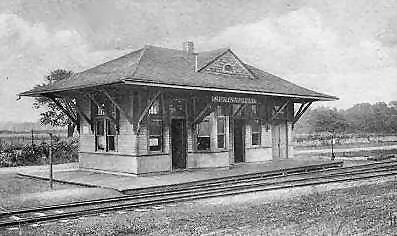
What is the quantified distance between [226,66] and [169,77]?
3.87 metres

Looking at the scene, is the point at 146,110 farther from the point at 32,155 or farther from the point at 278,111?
the point at 32,155

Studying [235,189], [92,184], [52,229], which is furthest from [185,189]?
[52,229]

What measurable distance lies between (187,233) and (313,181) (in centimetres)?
813

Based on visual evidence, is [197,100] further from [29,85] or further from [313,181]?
[29,85]

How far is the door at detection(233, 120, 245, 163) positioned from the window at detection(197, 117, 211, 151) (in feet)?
8.15

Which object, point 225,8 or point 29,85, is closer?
point 225,8

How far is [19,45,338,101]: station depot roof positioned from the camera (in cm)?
1588

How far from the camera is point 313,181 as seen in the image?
15188 mm

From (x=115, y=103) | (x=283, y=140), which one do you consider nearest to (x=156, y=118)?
(x=115, y=103)

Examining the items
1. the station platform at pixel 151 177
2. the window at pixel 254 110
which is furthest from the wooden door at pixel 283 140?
the station platform at pixel 151 177

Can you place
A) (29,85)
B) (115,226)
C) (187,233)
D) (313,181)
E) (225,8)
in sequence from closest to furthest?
(187,233), (115,226), (313,181), (225,8), (29,85)

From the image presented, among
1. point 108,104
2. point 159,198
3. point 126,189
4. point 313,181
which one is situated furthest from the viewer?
point 108,104

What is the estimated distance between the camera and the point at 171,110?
17391 millimetres

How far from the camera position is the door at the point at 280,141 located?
22.5 metres
